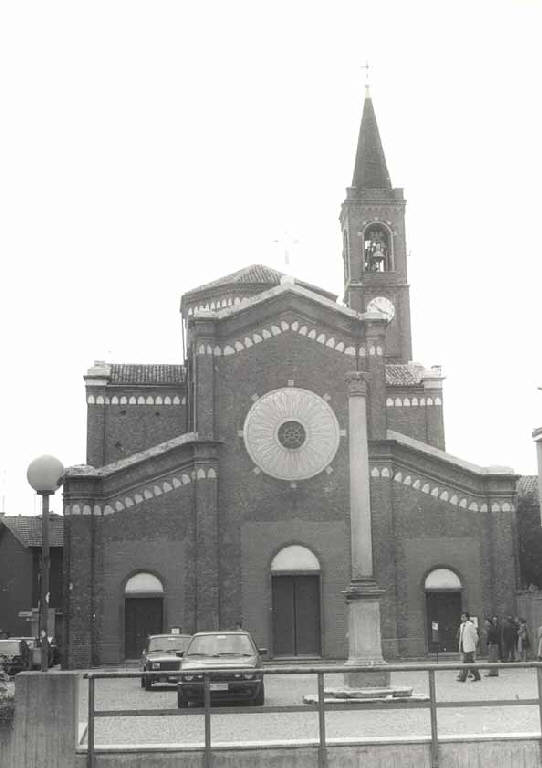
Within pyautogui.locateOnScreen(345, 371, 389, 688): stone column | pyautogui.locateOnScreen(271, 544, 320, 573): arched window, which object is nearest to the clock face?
pyautogui.locateOnScreen(271, 544, 320, 573): arched window

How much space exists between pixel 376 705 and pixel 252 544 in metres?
22.3

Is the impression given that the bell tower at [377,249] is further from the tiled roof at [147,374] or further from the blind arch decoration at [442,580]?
the blind arch decoration at [442,580]

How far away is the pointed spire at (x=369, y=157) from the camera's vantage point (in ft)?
175

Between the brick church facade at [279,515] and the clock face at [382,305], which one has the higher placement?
the clock face at [382,305]

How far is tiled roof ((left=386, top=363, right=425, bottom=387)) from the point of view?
44.3 meters

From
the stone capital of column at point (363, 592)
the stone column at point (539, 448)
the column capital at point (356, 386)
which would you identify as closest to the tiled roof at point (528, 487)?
the column capital at point (356, 386)

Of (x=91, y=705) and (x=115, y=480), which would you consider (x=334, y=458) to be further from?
(x=91, y=705)

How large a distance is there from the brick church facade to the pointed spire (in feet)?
62.6

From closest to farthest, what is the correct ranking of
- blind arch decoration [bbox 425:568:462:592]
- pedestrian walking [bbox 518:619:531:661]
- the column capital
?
1. the column capital
2. pedestrian walking [bbox 518:619:531:661]
3. blind arch decoration [bbox 425:568:462:592]

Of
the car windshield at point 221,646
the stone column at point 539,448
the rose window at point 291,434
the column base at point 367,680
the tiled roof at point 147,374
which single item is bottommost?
the column base at point 367,680

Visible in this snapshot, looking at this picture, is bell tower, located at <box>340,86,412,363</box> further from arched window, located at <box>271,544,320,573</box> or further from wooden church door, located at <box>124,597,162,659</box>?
wooden church door, located at <box>124,597,162,659</box>

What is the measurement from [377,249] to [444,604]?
21.9 m

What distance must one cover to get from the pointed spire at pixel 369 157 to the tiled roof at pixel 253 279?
9.04 m

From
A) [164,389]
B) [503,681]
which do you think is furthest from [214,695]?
[164,389]
